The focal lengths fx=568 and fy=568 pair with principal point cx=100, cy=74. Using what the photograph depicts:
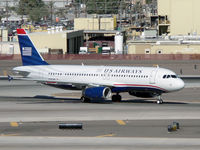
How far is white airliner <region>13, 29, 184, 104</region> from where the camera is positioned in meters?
54.2

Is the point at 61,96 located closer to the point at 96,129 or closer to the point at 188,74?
the point at 96,129

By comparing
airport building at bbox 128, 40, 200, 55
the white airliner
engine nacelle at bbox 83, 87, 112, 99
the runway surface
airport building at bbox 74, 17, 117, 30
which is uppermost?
airport building at bbox 74, 17, 117, 30

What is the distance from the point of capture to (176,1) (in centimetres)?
12850

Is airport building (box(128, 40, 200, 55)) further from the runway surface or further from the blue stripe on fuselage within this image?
the blue stripe on fuselage

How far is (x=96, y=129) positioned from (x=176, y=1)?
92.5m

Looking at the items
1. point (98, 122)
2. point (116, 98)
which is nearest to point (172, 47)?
point (116, 98)

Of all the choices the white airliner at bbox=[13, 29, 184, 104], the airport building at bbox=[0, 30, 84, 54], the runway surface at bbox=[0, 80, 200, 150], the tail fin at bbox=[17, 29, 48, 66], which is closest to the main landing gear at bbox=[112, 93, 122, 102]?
the white airliner at bbox=[13, 29, 184, 104]

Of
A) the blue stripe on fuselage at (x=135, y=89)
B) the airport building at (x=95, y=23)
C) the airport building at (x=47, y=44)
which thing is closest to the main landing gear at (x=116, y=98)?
the blue stripe on fuselage at (x=135, y=89)

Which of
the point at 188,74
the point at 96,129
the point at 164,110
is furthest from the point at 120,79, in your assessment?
the point at 188,74

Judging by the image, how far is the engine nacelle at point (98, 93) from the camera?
54.5 metres

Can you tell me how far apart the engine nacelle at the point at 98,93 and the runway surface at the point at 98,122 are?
0.90m

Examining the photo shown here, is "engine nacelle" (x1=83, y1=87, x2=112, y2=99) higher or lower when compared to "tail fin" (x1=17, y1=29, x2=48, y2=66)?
lower

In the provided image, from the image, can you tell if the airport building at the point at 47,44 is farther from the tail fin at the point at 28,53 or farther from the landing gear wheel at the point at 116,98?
the landing gear wheel at the point at 116,98

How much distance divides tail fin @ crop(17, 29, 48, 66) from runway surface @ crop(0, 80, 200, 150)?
3.96 meters
